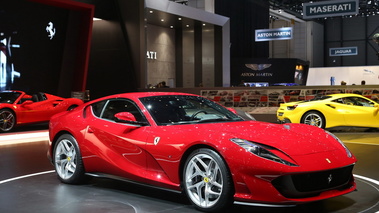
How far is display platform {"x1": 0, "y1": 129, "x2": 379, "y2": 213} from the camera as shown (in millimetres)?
4766

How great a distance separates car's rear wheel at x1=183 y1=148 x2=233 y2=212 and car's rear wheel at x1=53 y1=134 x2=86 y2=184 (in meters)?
1.86

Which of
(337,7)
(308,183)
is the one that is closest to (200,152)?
(308,183)

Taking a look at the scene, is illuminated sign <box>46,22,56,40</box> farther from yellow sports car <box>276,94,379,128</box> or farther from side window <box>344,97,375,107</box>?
side window <box>344,97,375,107</box>

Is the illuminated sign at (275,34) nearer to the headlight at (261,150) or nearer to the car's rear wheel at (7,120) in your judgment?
the car's rear wheel at (7,120)

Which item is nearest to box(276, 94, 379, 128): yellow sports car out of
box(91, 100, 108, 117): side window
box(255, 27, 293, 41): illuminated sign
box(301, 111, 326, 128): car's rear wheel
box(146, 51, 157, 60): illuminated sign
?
box(301, 111, 326, 128): car's rear wheel

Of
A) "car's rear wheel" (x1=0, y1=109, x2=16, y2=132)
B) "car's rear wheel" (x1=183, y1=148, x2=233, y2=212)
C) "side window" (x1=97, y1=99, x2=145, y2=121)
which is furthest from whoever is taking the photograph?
"car's rear wheel" (x1=0, y1=109, x2=16, y2=132)

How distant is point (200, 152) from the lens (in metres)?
4.59

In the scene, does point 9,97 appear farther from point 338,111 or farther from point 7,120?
point 338,111

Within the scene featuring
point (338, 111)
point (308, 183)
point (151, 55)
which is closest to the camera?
point (308, 183)

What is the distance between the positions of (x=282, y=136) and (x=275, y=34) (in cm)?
2700

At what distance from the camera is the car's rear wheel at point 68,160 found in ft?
19.8

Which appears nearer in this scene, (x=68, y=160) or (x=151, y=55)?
(x=68, y=160)

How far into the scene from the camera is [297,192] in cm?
420

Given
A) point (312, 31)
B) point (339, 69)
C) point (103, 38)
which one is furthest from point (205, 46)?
point (312, 31)
